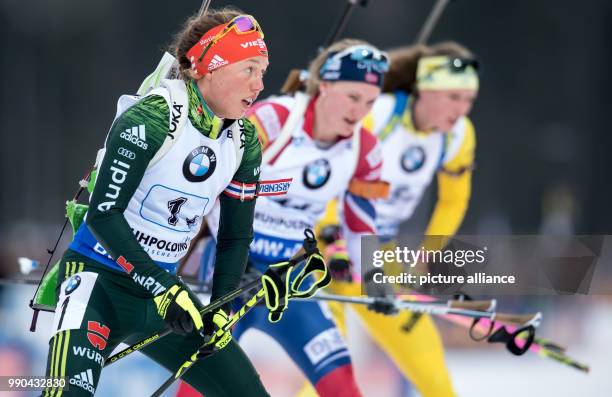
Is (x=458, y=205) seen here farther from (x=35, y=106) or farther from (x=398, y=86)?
(x=35, y=106)

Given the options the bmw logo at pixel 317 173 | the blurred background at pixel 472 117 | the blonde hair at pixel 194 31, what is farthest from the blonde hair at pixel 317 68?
the blurred background at pixel 472 117

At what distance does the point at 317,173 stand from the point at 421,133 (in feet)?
3.71

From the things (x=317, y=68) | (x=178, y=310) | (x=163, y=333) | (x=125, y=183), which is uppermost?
(x=317, y=68)

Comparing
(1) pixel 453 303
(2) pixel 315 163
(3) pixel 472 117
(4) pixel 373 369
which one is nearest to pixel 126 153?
(2) pixel 315 163

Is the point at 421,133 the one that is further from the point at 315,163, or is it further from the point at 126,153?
the point at 126,153

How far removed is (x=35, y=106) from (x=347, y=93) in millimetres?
7154

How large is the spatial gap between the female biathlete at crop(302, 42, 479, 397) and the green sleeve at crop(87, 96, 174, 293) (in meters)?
2.11

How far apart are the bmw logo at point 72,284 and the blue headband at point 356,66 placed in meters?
1.68

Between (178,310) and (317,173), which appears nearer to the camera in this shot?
(178,310)

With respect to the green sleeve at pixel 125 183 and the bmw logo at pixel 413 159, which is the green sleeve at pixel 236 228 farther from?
the bmw logo at pixel 413 159

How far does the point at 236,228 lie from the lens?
127 inches

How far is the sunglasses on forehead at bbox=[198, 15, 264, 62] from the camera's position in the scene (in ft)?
9.91

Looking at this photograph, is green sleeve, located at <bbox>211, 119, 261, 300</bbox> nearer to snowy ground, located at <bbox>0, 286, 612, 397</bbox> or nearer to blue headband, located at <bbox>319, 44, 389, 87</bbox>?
blue headband, located at <bbox>319, 44, 389, 87</bbox>

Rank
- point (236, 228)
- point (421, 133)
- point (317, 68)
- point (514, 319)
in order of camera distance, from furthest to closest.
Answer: point (421, 133) → point (514, 319) → point (317, 68) → point (236, 228)
